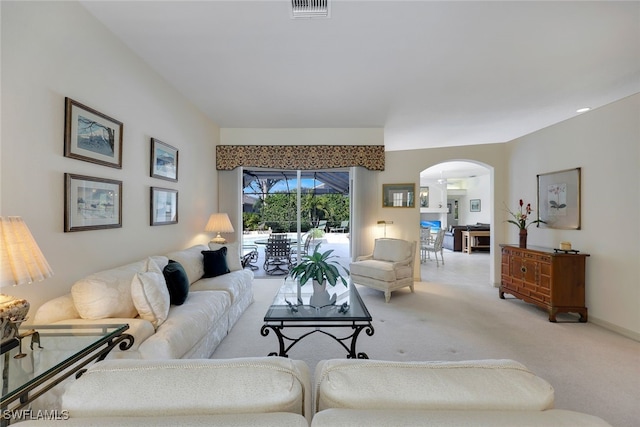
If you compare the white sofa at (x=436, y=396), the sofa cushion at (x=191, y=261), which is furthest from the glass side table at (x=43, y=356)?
the sofa cushion at (x=191, y=261)

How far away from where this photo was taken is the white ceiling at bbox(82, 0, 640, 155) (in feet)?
6.80

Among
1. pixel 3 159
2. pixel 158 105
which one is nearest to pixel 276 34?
pixel 158 105

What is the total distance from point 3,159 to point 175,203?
1896 mm

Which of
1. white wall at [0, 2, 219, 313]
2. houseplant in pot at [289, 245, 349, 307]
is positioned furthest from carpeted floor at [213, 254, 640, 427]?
white wall at [0, 2, 219, 313]

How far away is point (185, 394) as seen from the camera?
72 cm

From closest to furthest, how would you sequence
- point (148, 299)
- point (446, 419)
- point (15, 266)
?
point (446, 419) → point (15, 266) → point (148, 299)

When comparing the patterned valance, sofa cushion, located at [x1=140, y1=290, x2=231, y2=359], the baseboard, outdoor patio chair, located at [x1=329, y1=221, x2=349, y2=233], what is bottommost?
the baseboard

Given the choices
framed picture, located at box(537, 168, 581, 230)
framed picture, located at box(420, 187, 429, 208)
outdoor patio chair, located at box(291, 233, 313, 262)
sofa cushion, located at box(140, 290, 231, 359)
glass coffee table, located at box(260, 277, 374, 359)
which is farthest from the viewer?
framed picture, located at box(420, 187, 429, 208)

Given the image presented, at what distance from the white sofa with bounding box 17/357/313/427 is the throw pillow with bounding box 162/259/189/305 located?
5.78 ft

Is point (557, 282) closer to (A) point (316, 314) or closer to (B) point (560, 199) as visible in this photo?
(B) point (560, 199)

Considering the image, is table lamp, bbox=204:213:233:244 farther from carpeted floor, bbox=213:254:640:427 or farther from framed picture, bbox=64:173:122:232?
framed picture, bbox=64:173:122:232

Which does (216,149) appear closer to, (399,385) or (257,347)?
(257,347)

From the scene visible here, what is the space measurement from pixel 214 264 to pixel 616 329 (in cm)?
479

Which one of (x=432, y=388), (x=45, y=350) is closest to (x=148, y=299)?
(x=45, y=350)
